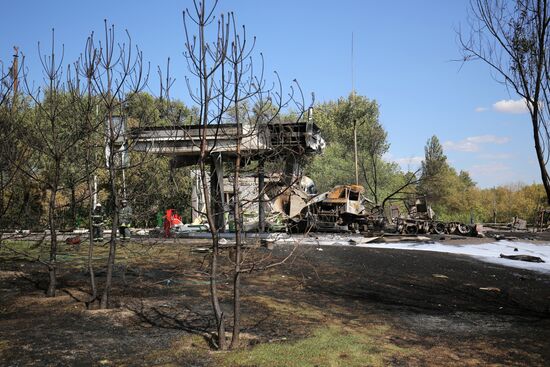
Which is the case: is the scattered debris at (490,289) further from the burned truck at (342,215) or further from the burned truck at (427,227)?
the burned truck at (342,215)

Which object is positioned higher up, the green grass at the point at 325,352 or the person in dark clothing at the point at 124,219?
the person in dark clothing at the point at 124,219

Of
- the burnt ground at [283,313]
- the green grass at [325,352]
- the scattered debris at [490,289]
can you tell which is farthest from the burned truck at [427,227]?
the green grass at [325,352]

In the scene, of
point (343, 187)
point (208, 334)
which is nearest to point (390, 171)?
point (343, 187)

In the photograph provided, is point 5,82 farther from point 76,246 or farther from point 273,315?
point 76,246

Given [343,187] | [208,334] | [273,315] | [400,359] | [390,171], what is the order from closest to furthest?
[400,359], [208,334], [273,315], [343,187], [390,171]

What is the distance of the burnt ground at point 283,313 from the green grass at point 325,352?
165 millimetres

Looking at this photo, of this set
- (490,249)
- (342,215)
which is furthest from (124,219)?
(342,215)

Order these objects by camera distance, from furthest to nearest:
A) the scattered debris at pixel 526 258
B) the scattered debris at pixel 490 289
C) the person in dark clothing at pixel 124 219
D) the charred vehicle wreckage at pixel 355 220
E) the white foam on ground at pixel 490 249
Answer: the charred vehicle wreckage at pixel 355 220, the white foam on ground at pixel 490 249, the scattered debris at pixel 526 258, the scattered debris at pixel 490 289, the person in dark clothing at pixel 124 219

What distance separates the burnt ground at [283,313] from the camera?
17.7ft

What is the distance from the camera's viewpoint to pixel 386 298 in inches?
342

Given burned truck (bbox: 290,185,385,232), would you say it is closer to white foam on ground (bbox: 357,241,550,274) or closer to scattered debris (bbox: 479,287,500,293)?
white foam on ground (bbox: 357,241,550,274)

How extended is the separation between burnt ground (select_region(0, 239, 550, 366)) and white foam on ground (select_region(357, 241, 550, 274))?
2191 millimetres

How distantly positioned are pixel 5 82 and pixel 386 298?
8.31 m

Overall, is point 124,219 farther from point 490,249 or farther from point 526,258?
point 490,249
